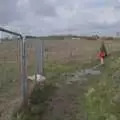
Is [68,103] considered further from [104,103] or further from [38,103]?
[104,103]

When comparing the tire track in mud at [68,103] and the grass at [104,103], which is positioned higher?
the grass at [104,103]

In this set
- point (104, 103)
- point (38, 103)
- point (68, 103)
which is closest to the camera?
point (104, 103)

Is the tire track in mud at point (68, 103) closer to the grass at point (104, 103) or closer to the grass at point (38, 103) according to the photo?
the grass at point (38, 103)

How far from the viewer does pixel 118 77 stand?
1579 cm

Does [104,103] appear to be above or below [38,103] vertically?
above

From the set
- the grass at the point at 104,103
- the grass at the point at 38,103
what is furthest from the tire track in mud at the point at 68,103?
the grass at the point at 104,103

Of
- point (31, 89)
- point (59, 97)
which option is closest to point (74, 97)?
point (59, 97)

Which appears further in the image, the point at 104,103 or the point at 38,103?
the point at 38,103

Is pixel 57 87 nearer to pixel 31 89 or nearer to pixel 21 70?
pixel 31 89

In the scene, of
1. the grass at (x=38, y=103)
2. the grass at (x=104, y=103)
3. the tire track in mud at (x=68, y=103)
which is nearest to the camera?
the grass at (x=104, y=103)

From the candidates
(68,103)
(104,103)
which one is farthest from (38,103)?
(104,103)

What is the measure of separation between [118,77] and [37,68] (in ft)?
10.9

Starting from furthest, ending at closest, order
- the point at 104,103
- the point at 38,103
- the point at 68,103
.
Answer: the point at 68,103, the point at 38,103, the point at 104,103

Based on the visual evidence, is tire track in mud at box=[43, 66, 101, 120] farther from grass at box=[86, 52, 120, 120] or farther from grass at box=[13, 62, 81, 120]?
grass at box=[86, 52, 120, 120]
